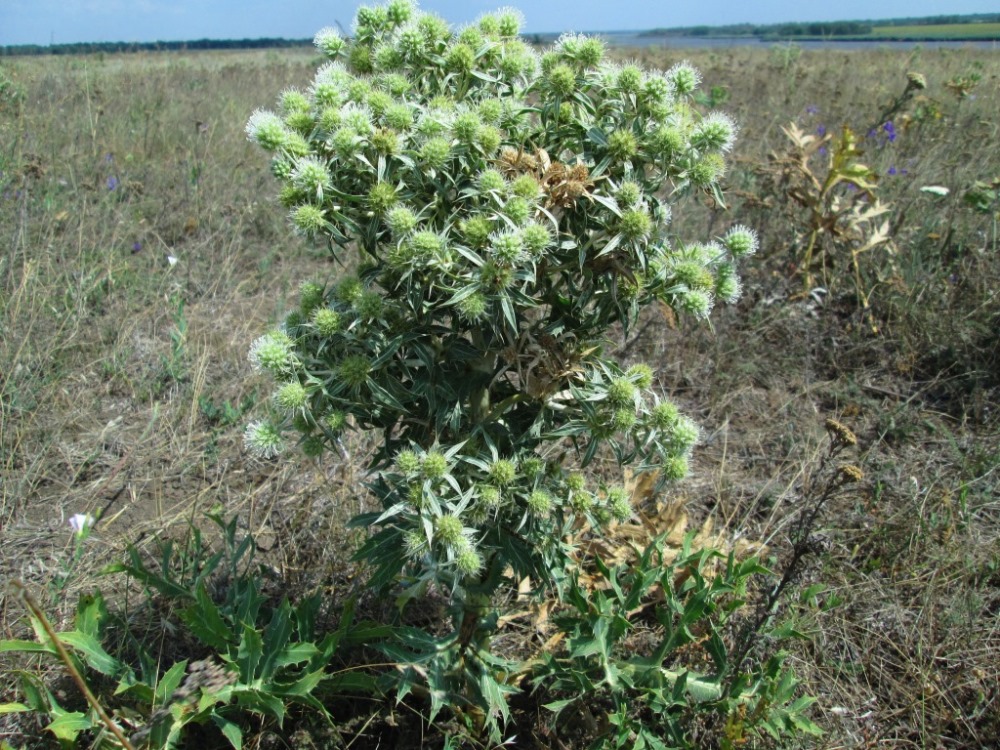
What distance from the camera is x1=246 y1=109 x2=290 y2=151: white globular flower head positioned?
5.58 feet

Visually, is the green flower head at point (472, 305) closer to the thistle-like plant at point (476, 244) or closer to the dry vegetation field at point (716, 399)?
the thistle-like plant at point (476, 244)

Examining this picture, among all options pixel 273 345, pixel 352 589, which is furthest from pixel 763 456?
pixel 273 345

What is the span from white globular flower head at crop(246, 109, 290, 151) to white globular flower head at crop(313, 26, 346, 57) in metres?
0.34

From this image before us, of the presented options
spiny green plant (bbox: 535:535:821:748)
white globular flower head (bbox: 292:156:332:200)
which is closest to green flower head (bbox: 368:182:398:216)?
white globular flower head (bbox: 292:156:332:200)

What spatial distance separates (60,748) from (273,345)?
4.78 ft

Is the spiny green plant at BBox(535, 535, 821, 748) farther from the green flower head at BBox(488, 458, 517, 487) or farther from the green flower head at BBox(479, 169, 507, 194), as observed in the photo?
the green flower head at BBox(479, 169, 507, 194)

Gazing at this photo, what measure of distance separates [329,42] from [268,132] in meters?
0.42

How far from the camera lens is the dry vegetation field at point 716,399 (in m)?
2.65

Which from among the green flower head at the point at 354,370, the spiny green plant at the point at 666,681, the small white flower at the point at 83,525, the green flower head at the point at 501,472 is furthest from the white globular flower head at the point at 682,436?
the small white flower at the point at 83,525

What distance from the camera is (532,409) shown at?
212 centimetres

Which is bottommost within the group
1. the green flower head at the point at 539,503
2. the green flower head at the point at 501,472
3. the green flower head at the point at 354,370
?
the green flower head at the point at 539,503

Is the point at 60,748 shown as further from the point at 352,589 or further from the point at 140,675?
the point at 352,589

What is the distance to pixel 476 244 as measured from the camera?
166 cm

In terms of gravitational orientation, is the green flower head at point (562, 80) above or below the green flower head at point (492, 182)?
above
